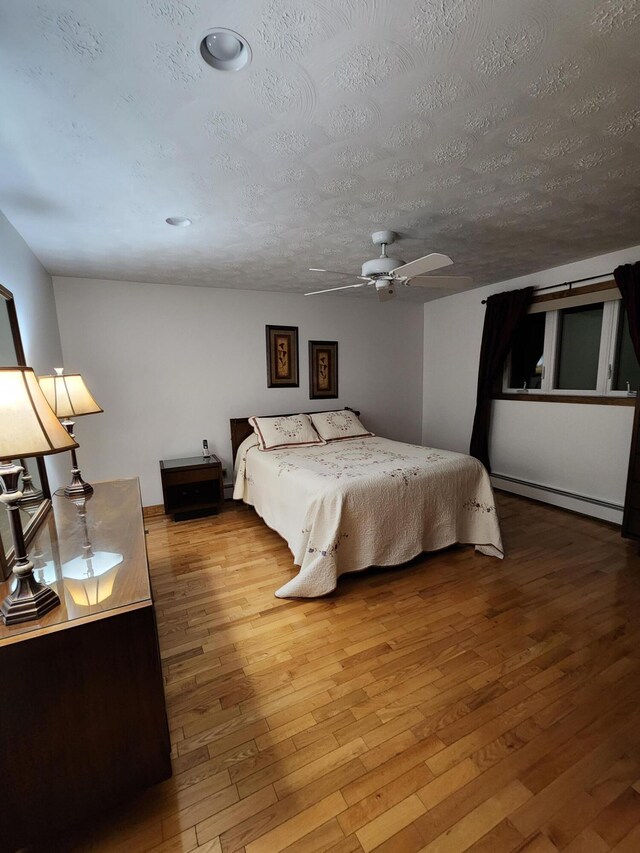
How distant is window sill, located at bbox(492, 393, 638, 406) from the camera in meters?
3.13

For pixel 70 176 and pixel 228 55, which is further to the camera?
pixel 70 176

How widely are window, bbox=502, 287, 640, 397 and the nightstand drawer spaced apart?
3.33 m

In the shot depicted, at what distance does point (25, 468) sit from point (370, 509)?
1.96 meters

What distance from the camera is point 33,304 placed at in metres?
2.47

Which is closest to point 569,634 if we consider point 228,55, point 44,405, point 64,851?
point 64,851

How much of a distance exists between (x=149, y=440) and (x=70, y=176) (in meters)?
2.50

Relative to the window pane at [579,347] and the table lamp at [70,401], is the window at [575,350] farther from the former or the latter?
the table lamp at [70,401]

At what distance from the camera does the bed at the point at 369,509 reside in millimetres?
2359

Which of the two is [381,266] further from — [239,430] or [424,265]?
[239,430]

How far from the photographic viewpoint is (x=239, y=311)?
13.2 ft

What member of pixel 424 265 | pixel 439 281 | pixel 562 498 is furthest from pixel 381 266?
pixel 562 498

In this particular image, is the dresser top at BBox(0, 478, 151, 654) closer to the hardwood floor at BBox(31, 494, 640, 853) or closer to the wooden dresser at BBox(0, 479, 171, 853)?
the wooden dresser at BBox(0, 479, 171, 853)

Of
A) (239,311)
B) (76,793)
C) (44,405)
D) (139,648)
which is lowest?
(76,793)

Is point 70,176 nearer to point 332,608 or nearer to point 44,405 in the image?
point 44,405
